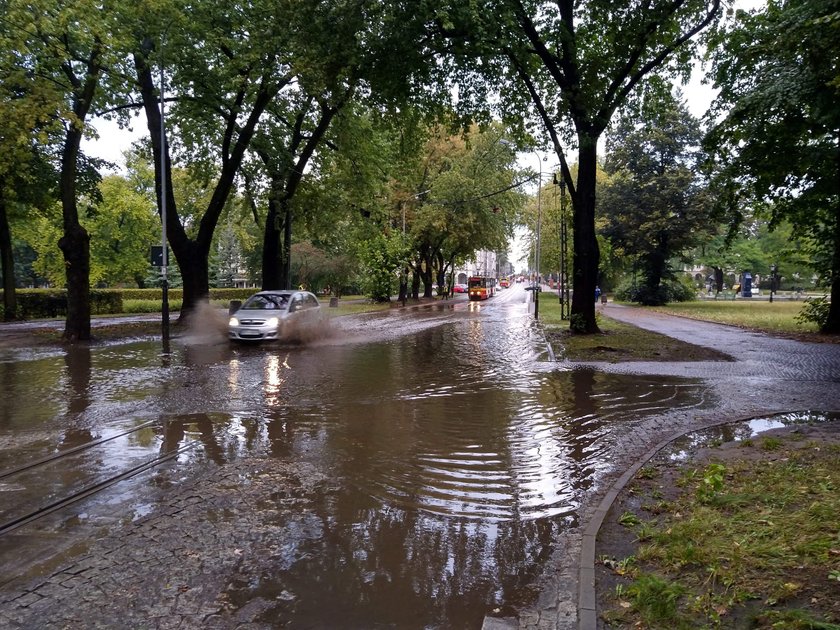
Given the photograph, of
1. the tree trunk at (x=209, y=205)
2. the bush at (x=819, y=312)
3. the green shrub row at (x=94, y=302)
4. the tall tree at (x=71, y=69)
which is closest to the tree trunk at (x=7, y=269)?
the green shrub row at (x=94, y=302)

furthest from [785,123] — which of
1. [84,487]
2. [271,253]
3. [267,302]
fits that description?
[271,253]

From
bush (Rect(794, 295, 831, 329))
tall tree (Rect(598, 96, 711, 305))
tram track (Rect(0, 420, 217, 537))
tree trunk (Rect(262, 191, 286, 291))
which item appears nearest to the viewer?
tram track (Rect(0, 420, 217, 537))

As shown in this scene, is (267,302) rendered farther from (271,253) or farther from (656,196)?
(656,196)

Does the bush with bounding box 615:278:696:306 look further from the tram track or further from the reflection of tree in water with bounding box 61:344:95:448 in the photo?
the tram track

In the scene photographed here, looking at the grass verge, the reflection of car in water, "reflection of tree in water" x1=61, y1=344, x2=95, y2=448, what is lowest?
"reflection of tree in water" x1=61, y1=344, x2=95, y2=448

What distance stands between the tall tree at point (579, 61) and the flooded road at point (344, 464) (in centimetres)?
750

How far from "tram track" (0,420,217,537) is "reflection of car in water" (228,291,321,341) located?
994 centimetres

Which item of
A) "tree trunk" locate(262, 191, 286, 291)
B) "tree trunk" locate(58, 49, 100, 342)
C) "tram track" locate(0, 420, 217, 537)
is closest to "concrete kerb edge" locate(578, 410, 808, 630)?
"tram track" locate(0, 420, 217, 537)

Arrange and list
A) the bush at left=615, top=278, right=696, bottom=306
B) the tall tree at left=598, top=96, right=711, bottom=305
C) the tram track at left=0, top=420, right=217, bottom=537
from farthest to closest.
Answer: the bush at left=615, top=278, right=696, bottom=306 < the tall tree at left=598, top=96, right=711, bottom=305 < the tram track at left=0, top=420, right=217, bottom=537

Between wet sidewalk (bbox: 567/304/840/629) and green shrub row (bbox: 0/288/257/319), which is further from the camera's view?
green shrub row (bbox: 0/288/257/319)

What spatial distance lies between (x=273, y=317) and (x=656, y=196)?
34.2m

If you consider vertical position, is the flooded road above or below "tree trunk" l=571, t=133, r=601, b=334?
below

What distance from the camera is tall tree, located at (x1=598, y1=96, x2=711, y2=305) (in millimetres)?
42438

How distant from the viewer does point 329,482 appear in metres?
5.96
